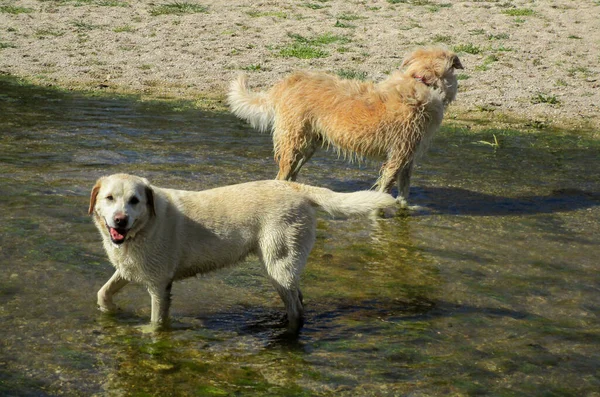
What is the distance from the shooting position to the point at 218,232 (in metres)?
5.93

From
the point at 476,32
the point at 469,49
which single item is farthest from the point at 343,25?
the point at 469,49

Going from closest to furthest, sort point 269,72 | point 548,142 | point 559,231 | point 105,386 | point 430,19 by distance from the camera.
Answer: point 105,386
point 559,231
point 548,142
point 269,72
point 430,19

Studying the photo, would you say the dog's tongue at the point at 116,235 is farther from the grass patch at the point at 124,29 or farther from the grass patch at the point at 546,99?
the grass patch at the point at 124,29

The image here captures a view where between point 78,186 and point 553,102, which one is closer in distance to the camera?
point 78,186

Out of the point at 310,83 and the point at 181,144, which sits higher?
the point at 310,83

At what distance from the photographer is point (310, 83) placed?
365 inches

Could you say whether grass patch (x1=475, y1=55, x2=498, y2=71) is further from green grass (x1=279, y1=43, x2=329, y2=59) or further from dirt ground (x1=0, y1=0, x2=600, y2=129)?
green grass (x1=279, y1=43, x2=329, y2=59)

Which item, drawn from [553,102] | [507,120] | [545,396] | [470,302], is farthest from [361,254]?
[553,102]

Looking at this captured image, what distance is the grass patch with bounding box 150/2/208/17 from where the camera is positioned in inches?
679

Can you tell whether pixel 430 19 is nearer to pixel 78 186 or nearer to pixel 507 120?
pixel 507 120

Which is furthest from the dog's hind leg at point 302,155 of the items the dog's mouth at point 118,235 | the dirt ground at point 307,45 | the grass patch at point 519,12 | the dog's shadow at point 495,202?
the grass patch at point 519,12

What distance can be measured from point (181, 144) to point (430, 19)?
23.9ft

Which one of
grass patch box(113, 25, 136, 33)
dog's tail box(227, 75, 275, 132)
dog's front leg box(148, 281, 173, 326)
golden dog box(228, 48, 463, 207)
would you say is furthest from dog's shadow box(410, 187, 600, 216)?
grass patch box(113, 25, 136, 33)

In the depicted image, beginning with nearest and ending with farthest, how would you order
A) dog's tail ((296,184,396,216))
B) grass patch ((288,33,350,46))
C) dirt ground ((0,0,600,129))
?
dog's tail ((296,184,396,216)), dirt ground ((0,0,600,129)), grass patch ((288,33,350,46))
